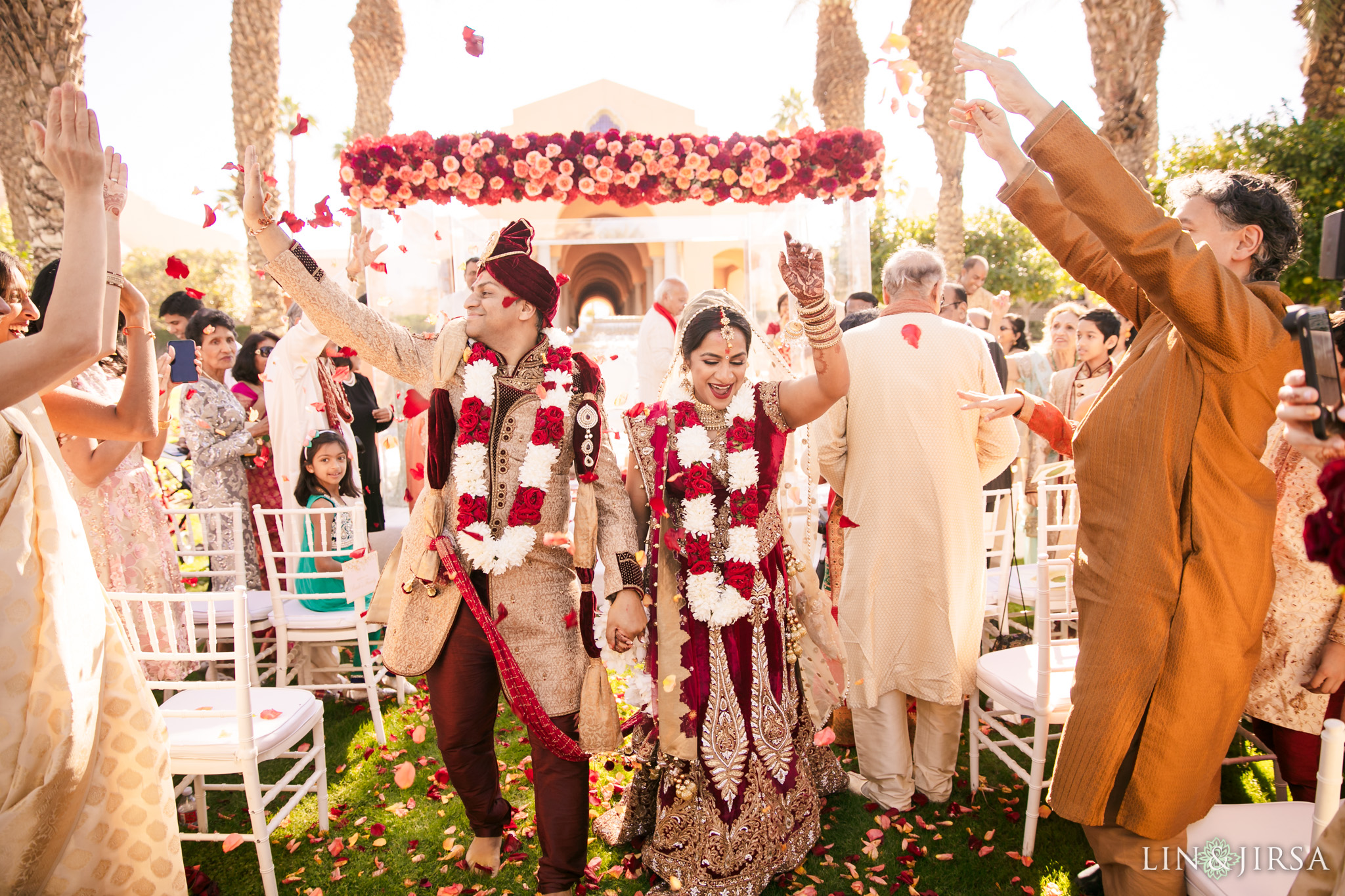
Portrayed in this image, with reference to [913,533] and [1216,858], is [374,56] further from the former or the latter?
[1216,858]

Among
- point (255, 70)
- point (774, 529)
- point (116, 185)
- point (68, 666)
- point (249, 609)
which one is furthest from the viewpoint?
point (255, 70)

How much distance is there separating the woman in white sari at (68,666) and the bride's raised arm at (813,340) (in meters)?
1.78

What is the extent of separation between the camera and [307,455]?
4.72 m

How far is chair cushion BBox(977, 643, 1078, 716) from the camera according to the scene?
2.93 metres

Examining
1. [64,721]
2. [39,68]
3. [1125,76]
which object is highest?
[1125,76]

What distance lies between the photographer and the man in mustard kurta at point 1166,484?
71.0 inches

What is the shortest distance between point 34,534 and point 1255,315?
2971 mm

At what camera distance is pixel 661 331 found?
7641 mm

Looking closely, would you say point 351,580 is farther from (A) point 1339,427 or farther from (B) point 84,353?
(A) point 1339,427

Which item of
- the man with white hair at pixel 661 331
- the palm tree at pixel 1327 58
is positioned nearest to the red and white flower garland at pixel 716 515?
the man with white hair at pixel 661 331

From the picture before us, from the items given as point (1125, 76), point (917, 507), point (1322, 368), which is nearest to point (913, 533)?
point (917, 507)

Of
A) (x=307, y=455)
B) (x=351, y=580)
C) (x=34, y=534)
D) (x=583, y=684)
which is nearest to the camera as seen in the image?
(x=34, y=534)

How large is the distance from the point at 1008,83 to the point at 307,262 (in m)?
2.13

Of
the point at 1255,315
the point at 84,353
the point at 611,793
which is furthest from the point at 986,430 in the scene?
the point at 84,353
